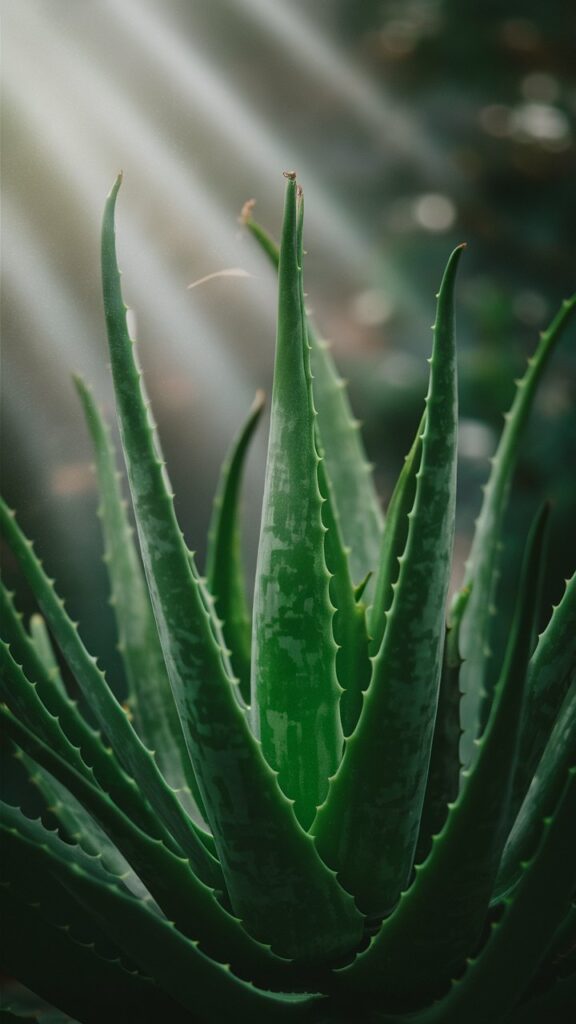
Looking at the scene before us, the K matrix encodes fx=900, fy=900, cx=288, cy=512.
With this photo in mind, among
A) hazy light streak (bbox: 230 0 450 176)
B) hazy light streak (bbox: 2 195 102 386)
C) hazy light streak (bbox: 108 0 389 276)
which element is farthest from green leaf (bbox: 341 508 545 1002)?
A: hazy light streak (bbox: 230 0 450 176)

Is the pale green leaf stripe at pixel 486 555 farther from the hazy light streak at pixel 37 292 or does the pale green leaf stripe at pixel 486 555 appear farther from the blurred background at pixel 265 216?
the hazy light streak at pixel 37 292

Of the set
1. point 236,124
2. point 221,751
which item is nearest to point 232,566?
point 221,751

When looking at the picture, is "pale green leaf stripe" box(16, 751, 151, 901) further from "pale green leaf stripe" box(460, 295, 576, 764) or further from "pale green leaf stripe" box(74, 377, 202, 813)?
"pale green leaf stripe" box(460, 295, 576, 764)

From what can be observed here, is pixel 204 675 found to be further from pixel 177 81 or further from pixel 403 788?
pixel 177 81

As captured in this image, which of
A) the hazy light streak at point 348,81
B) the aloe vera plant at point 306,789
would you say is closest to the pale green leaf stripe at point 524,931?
the aloe vera plant at point 306,789

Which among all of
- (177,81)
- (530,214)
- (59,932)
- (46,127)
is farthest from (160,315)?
(530,214)

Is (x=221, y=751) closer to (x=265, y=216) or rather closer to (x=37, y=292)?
(x=37, y=292)
